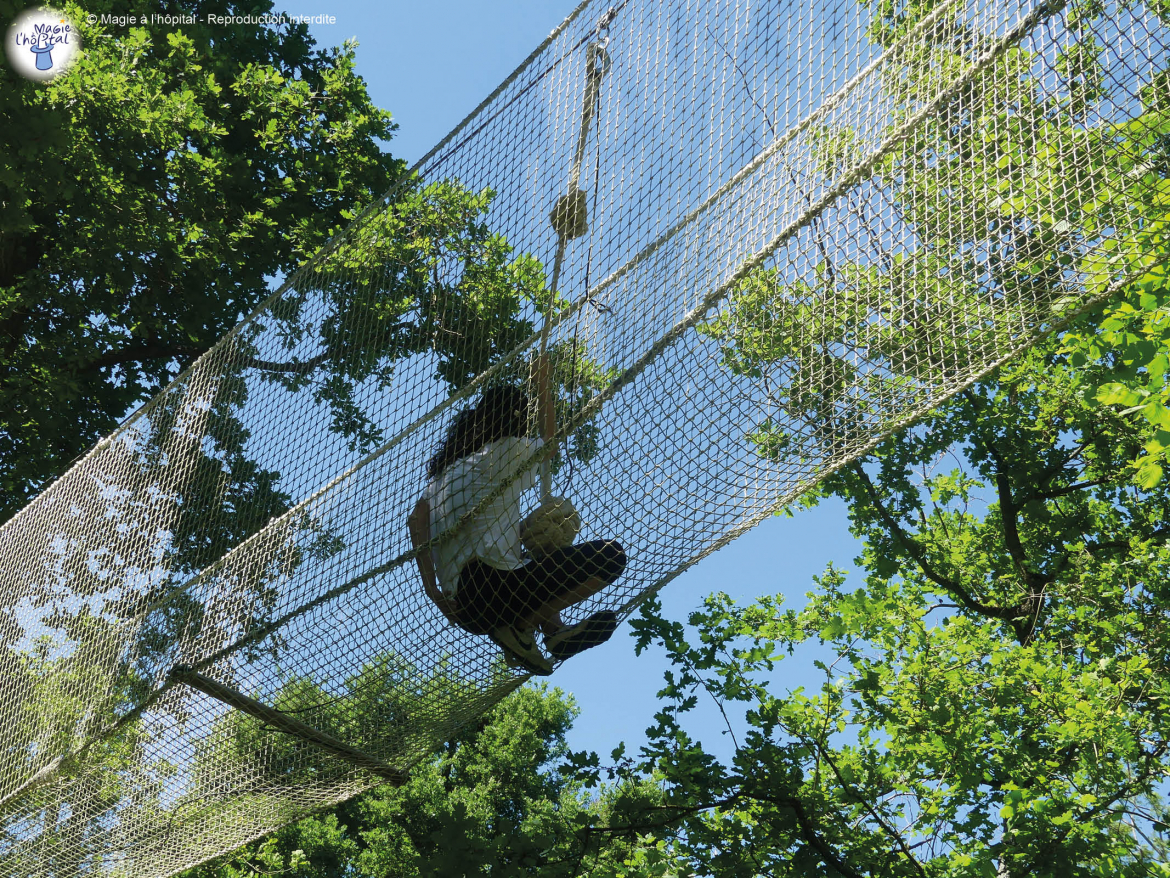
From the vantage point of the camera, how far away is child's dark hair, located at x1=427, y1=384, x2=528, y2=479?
3316mm

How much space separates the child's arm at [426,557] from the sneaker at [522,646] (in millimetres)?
163

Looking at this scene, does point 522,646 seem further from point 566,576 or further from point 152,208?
point 152,208

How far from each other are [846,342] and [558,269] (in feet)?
2.96

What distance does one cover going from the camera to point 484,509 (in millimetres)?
3285

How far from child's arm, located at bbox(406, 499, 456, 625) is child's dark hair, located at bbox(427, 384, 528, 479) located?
0.43 ft

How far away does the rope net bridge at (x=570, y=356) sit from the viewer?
8.34 feet

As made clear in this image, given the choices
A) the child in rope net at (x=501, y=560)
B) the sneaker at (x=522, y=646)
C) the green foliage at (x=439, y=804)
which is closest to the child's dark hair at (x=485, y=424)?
the child in rope net at (x=501, y=560)

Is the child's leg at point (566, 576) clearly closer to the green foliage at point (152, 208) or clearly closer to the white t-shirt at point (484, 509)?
the white t-shirt at point (484, 509)

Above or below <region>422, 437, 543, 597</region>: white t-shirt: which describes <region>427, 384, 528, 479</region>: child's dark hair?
above

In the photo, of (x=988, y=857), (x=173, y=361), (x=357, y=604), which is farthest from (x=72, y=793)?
(x=173, y=361)

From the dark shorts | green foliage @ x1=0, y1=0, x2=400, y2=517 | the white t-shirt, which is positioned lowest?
the dark shorts

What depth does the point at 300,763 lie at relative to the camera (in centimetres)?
395

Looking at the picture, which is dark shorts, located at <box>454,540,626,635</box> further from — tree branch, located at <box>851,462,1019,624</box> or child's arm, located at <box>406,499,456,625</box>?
tree branch, located at <box>851,462,1019,624</box>

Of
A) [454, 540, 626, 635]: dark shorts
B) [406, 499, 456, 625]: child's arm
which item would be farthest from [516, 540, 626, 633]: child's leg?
[406, 499, 456, 625]: child's arm
